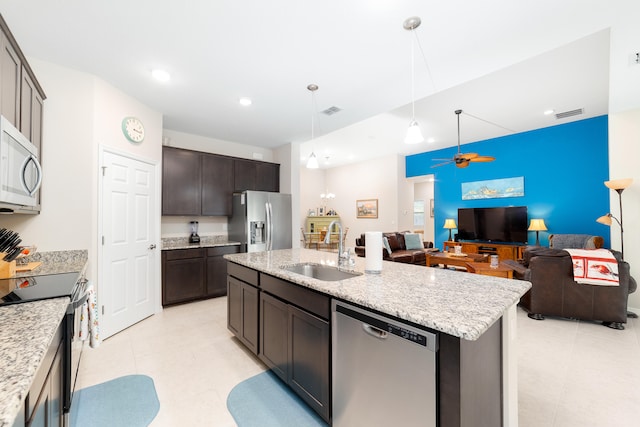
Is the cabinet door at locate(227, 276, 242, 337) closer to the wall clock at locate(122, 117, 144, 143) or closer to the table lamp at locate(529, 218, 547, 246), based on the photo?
the wall clock at locate(122, 117, 144, 143)

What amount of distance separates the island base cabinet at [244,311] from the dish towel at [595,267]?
3.53 meters

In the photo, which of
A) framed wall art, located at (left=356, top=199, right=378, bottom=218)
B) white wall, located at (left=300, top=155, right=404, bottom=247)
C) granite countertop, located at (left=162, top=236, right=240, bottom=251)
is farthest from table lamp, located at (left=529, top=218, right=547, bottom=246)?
granite countertop, located at (left=162, top=236, right=240, bottom=251)

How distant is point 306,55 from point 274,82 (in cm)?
62

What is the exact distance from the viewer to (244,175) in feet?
16.3

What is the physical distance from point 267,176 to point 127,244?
2649 millimetres

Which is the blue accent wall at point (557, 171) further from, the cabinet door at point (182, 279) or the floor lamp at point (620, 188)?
the cabinet door at point (182, 279)

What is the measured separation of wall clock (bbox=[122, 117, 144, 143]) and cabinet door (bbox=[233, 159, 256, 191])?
1.62 metres

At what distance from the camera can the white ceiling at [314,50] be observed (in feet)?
6.40

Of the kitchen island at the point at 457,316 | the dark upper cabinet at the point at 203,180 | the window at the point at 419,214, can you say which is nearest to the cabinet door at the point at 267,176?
the dark upper cabinet at the point at 203,180

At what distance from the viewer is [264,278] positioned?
2.22m

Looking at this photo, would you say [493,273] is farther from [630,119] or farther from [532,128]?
[532,128]

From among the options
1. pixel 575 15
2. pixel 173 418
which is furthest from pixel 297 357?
pixel 575 15

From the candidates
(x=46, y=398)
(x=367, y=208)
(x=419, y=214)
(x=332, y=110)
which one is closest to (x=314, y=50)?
(x=332, y=110)

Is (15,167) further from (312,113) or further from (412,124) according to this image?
(312,113)
